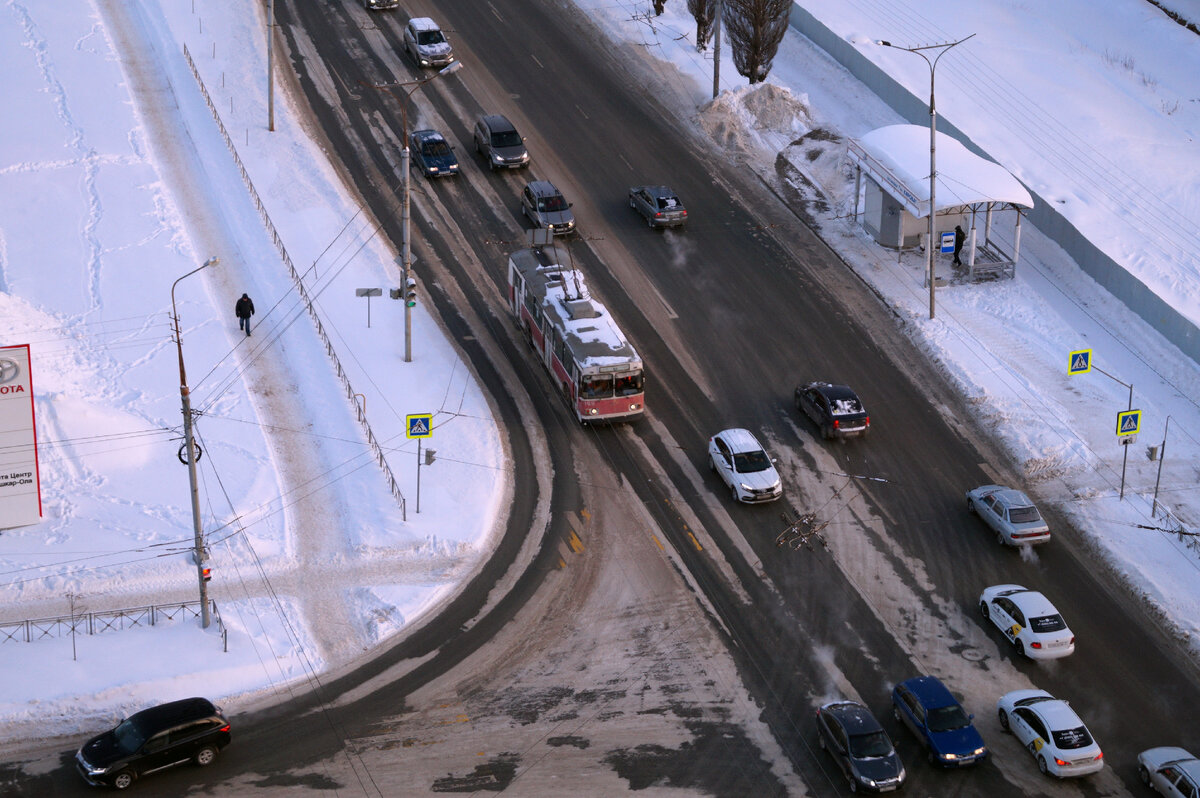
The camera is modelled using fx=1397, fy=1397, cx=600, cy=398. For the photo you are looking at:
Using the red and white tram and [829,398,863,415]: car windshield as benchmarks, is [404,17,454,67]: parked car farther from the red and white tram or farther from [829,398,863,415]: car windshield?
[829,398,863,415]: car windshield

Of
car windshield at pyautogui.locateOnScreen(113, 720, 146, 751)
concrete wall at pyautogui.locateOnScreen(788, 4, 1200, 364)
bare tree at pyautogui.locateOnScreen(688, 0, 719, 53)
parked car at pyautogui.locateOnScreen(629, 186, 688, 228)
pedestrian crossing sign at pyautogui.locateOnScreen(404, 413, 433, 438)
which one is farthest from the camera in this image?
bare tree at pyautogui.locateOnScreen(688, 0, 719, 53)

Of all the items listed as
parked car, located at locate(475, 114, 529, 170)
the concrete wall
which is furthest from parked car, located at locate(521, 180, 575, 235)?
the concrete wall

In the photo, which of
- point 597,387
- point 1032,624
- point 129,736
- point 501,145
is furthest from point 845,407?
point 129,736

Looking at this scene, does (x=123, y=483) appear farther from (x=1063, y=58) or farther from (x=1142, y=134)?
(x=1063, y=58)

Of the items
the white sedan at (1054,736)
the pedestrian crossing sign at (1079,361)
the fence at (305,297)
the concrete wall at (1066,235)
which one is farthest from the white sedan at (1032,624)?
the fence at (305,297)

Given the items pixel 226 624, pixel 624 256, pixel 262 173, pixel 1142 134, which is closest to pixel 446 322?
pixel 624 256

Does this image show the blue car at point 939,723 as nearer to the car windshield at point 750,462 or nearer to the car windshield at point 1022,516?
the car windshield at point 1022,516
